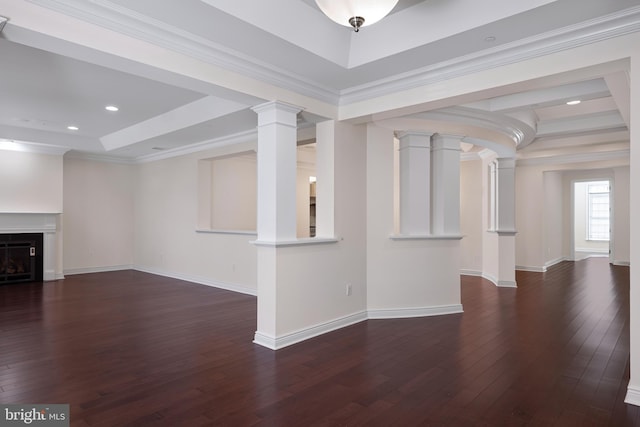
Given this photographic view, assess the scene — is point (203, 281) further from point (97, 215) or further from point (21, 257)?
point (21, 257)

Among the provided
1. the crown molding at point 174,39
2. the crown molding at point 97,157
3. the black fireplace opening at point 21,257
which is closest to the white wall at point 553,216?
the crown molding at point 174,39

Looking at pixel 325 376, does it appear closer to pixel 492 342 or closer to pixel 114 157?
pixel 492 342

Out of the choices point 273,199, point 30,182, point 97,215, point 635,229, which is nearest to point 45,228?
point 30,182

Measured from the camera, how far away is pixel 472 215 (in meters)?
7.75

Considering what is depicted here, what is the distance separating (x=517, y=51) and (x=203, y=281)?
591 cm

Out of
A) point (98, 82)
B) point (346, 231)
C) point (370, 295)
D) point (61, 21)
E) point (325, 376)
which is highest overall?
point (98, 82)

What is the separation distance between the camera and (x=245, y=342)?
3.71m

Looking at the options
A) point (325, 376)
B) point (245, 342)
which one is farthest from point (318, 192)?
point (325, 376)

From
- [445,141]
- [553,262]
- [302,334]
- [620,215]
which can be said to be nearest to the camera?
[302,334]

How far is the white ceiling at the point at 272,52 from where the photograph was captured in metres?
2.44

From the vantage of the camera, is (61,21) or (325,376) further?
(325,376)

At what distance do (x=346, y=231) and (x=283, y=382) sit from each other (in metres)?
1.94

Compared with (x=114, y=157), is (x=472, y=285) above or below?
below

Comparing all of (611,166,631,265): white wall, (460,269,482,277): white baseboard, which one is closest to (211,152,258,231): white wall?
(460,269,482,277): white baseboard
